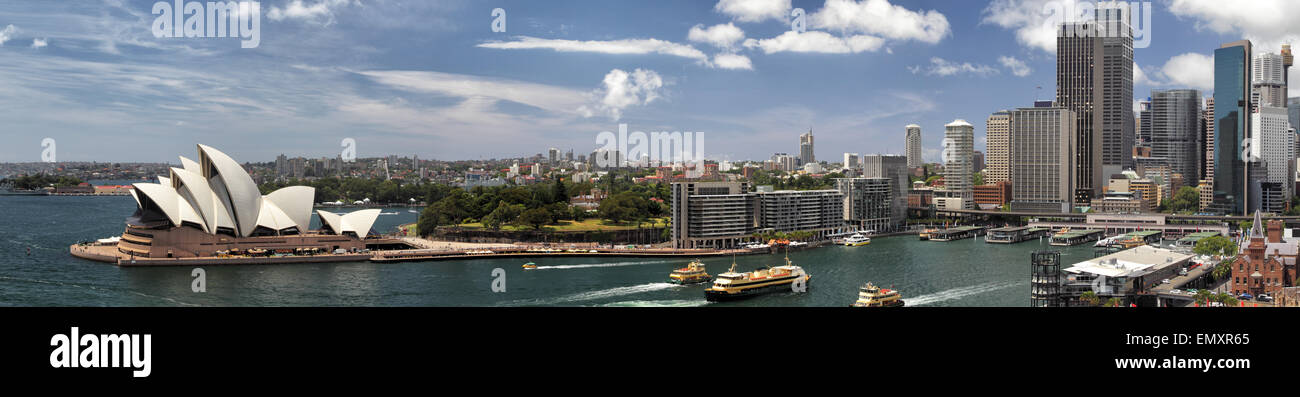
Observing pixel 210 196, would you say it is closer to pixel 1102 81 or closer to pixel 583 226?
pixel 583 226

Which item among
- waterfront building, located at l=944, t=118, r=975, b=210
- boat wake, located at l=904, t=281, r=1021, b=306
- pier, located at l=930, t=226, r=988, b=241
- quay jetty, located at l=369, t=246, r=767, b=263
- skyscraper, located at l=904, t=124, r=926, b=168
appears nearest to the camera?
boat wake, located at l=904, t=281, r=1021, b=306

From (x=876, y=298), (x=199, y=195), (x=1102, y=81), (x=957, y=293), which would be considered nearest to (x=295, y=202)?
(x=199, y=195)

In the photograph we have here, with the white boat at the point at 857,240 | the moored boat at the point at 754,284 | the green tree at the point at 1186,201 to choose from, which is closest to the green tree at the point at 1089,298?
the moored boat at the point at 754,284

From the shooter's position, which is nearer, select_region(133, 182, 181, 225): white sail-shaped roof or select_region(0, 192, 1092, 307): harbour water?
select_region(0, 192, 1092, 307): harbour water

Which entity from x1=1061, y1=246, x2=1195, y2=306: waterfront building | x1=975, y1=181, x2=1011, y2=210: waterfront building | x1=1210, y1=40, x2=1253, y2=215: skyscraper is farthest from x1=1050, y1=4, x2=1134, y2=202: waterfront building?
x1=1061, y1=246, x2=1195, y2=306: waterfront building

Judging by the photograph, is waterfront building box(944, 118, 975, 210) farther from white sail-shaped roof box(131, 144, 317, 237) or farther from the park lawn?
white sail-shaped roof box(131, 144, 317, 237)
